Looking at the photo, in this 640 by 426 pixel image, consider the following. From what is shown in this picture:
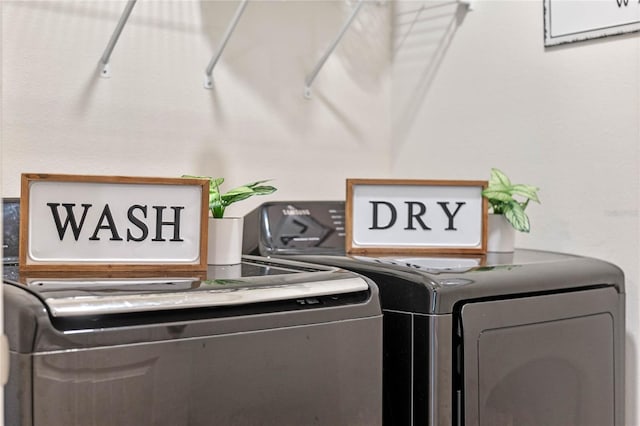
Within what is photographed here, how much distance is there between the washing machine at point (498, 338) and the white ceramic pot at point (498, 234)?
0.08 metres

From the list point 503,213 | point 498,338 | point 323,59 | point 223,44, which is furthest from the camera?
point 323,59

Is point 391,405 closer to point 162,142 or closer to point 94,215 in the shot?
point 94,215

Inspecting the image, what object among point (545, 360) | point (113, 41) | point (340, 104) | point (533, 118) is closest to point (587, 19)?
point (533, 118)

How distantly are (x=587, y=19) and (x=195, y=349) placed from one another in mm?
1256

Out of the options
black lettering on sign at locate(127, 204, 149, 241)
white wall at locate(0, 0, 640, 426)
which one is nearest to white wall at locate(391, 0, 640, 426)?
white wall at locate(0, 0, 640, 426)

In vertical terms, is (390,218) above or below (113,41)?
below

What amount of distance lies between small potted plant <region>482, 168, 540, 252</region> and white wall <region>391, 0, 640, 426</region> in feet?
0.52

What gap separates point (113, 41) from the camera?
1575mm

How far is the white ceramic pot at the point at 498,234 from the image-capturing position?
5.25 feet

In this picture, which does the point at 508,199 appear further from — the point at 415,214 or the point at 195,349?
the point at 195,349

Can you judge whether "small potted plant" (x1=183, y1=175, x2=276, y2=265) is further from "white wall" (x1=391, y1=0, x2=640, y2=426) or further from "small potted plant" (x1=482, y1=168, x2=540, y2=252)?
"white wall" (x1=391, y1=0, x2=640, y2=426)

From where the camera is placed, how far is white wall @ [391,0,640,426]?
1.61 metres

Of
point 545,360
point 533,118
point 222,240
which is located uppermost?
point 533,118

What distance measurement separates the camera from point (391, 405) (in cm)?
124
